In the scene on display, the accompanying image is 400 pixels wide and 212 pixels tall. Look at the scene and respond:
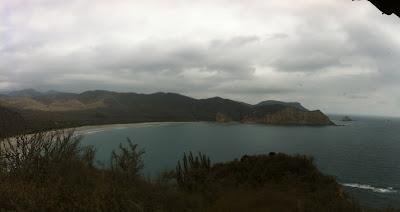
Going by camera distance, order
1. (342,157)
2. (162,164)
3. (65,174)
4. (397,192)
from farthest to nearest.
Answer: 1. (342,157)
2. (162,164)
3. (397,192)
4. (65,174)

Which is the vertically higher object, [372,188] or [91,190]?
[91,190]

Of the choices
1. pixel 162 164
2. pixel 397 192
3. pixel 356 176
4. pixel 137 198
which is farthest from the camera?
pixel 162 164

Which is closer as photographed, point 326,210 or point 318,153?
point 326,210

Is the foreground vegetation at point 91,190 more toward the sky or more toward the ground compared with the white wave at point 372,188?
more toward the sky

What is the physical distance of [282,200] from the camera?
761 inches

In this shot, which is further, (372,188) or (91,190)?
(372,188)

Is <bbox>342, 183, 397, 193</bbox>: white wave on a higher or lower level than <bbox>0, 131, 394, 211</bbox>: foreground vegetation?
lower

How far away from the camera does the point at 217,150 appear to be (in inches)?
4210

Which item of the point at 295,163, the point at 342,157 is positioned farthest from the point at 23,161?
the point at 342,157

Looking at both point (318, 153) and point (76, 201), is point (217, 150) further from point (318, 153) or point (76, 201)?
point (76, 201)

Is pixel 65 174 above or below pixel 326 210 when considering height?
above

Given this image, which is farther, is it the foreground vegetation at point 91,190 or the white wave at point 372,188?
the white wave at point 372,188

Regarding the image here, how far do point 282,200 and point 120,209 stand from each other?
34.4 ft

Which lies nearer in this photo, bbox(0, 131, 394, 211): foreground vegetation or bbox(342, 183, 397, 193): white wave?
bbox(0, 131, 394, 211): foreground vegetation
